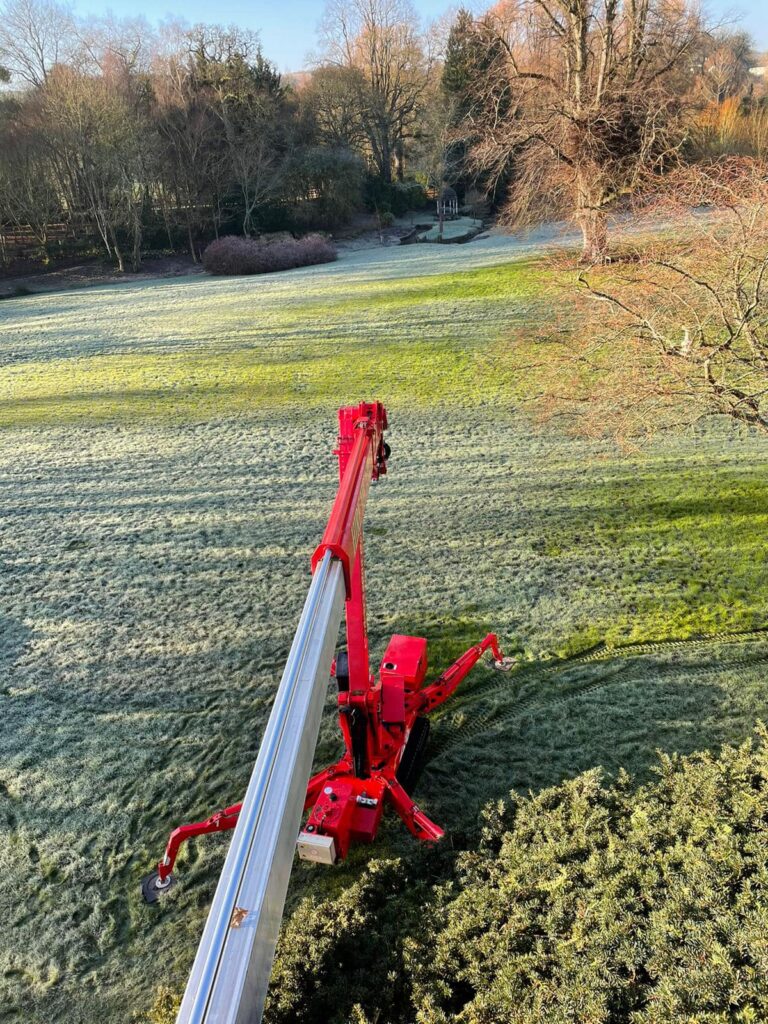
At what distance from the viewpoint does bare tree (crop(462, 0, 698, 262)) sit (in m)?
19.2

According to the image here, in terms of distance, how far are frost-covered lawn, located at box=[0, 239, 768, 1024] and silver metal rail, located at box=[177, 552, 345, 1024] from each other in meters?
2.48

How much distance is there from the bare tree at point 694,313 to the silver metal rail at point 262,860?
5.68 m

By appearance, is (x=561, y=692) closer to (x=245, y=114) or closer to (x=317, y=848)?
(x=317, y=848)

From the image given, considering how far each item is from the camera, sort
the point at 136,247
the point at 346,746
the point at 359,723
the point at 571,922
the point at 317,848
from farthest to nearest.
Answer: the point at 136,247
the point at 346,746
the point at 359,723
the point at 317,848
the point at 571,922

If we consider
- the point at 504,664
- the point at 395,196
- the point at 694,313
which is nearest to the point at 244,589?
the point at 504,664

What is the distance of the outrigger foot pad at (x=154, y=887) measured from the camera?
4.47 metres

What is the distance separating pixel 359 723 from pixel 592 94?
2260cm

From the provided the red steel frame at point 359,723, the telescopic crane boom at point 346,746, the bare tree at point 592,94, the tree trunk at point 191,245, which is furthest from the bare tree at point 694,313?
the tree trunk at point 191,245

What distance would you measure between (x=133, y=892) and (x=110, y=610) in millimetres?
3702

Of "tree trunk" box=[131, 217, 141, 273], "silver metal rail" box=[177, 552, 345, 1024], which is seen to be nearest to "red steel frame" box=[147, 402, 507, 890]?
"silver metal rail" box=[177, 552, 345, 1024]

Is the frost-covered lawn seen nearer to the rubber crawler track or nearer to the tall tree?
the rubber crawler track

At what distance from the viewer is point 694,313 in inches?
292

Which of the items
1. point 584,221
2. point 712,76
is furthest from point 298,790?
point 712,76

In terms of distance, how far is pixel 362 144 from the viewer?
41125 millimetres
